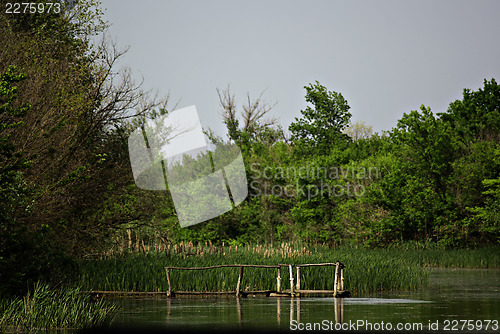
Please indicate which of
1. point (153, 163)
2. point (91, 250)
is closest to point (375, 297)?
point (91, 250)

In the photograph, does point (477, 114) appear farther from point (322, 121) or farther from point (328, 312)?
point (328, 312)

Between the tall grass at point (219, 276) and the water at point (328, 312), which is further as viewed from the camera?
the tall grass at point (219, 276)

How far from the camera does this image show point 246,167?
52312 mm

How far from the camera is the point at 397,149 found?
156ft

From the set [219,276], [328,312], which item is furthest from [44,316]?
[219,276]

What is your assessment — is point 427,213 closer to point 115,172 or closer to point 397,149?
point 397,149

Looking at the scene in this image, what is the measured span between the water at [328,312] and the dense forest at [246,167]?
11.4 ft

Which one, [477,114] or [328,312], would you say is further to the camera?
[477,114]

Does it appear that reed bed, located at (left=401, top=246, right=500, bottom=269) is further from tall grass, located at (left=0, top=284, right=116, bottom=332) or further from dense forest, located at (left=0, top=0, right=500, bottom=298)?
tall grass, located at (left=0, top=284, right=116, bottom=332)

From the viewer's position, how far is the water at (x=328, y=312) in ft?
49.1

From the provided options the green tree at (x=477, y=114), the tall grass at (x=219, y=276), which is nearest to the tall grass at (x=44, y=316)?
the tall grass at (x=219, y=276)

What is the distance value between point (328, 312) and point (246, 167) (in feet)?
117

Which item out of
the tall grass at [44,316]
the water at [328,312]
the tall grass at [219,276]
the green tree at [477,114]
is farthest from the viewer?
the green tree at [477,114]

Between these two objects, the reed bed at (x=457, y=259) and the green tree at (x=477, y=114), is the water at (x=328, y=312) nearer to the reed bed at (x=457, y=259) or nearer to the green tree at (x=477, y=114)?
the reed bed at (x=457, y=259)
